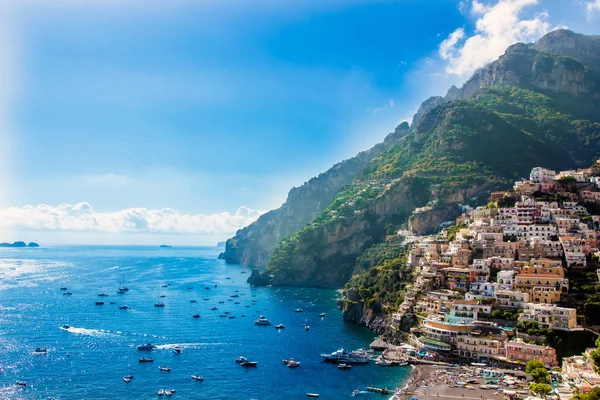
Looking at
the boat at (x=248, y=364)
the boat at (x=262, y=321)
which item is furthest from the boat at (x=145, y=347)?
the boat at (x=262, y=321)

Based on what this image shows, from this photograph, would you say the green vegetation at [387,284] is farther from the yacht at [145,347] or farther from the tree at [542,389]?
the yacht at [145,347]

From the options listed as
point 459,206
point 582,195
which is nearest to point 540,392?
point 582,195

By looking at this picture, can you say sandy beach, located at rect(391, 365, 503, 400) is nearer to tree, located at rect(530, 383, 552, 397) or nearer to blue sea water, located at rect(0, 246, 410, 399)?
blue sea water, located at rect(0, 246, 410, 399)

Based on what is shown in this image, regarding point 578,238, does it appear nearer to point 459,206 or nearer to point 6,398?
point 459,206

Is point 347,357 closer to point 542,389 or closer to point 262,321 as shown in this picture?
point 542,389

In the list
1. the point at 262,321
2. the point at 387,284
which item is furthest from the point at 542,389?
the point at 262,321

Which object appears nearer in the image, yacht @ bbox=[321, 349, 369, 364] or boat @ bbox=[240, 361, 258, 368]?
boat @ bbox=[240, 361, 258, 368]

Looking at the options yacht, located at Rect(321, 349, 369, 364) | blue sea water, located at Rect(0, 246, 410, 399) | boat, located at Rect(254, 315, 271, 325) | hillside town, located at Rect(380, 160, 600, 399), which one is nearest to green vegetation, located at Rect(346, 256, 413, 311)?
hillside town, located at Rect(380, 160, 600, 399)
